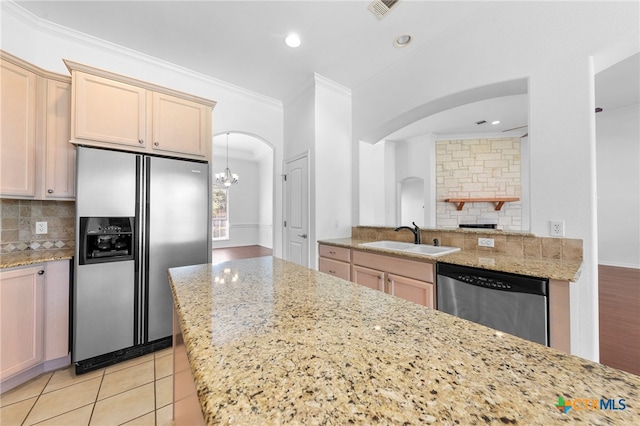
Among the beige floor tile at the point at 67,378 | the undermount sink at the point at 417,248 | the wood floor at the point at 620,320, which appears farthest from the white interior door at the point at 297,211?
the wood floor at the point at 620,320

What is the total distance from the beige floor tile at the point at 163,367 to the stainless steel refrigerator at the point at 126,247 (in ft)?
0.55

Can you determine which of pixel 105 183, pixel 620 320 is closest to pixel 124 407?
pixel 105 183

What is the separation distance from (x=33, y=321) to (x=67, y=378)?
52cm

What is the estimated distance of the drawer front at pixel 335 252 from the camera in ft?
9.09

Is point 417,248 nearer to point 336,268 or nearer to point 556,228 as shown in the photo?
point 336,268

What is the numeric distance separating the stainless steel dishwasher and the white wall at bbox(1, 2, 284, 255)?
301cm

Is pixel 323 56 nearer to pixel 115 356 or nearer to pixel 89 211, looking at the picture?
pixel 89 211

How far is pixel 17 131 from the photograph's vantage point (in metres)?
1.91

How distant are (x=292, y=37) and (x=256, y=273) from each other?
247cm

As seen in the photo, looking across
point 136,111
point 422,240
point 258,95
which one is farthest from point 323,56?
point 422,240

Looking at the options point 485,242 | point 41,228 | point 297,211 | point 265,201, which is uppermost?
point 265,201

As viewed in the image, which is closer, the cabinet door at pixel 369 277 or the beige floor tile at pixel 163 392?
the beige floor tile at pixel 163 392

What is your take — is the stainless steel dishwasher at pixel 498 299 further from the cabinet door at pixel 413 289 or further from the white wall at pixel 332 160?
the white wall at pixel 332 160

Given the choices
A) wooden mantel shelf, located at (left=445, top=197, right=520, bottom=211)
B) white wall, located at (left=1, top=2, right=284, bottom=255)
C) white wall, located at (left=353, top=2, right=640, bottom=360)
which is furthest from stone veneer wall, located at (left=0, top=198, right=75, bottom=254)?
wooden mantel shelf, located at (left=445, top=197, right=520, bottom=211)
